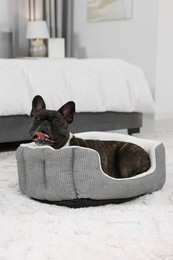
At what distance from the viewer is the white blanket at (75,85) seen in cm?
290

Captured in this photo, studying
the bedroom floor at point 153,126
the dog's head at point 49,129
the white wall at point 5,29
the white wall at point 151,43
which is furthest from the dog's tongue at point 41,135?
the white wall at point 5,29

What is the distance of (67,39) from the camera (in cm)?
591

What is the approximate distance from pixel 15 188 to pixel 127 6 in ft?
11.3

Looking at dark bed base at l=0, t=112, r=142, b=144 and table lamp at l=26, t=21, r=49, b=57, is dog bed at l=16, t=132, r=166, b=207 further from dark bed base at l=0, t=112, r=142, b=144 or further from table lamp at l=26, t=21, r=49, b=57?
table lamp at l=26, t=21, r=49, b=57

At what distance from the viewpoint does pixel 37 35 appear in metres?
5.45

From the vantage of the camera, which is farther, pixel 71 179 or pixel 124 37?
pixel 124 37

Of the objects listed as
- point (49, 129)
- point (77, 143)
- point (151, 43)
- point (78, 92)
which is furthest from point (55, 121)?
point (151, 43)

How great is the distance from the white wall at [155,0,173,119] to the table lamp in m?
1.63

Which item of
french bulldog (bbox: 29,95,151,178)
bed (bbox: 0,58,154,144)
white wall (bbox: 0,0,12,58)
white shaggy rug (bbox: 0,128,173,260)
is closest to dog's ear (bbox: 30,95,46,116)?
french bulldog (bbox: 29,95,151,178)

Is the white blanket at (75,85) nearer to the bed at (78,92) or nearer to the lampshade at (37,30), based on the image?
the bed at (78,92)

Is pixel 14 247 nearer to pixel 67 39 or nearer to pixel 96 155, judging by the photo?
pixel 96 155

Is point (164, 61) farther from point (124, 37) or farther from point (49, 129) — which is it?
point (49, 129)

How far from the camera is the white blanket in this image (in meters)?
2.90

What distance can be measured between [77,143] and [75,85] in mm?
1247
